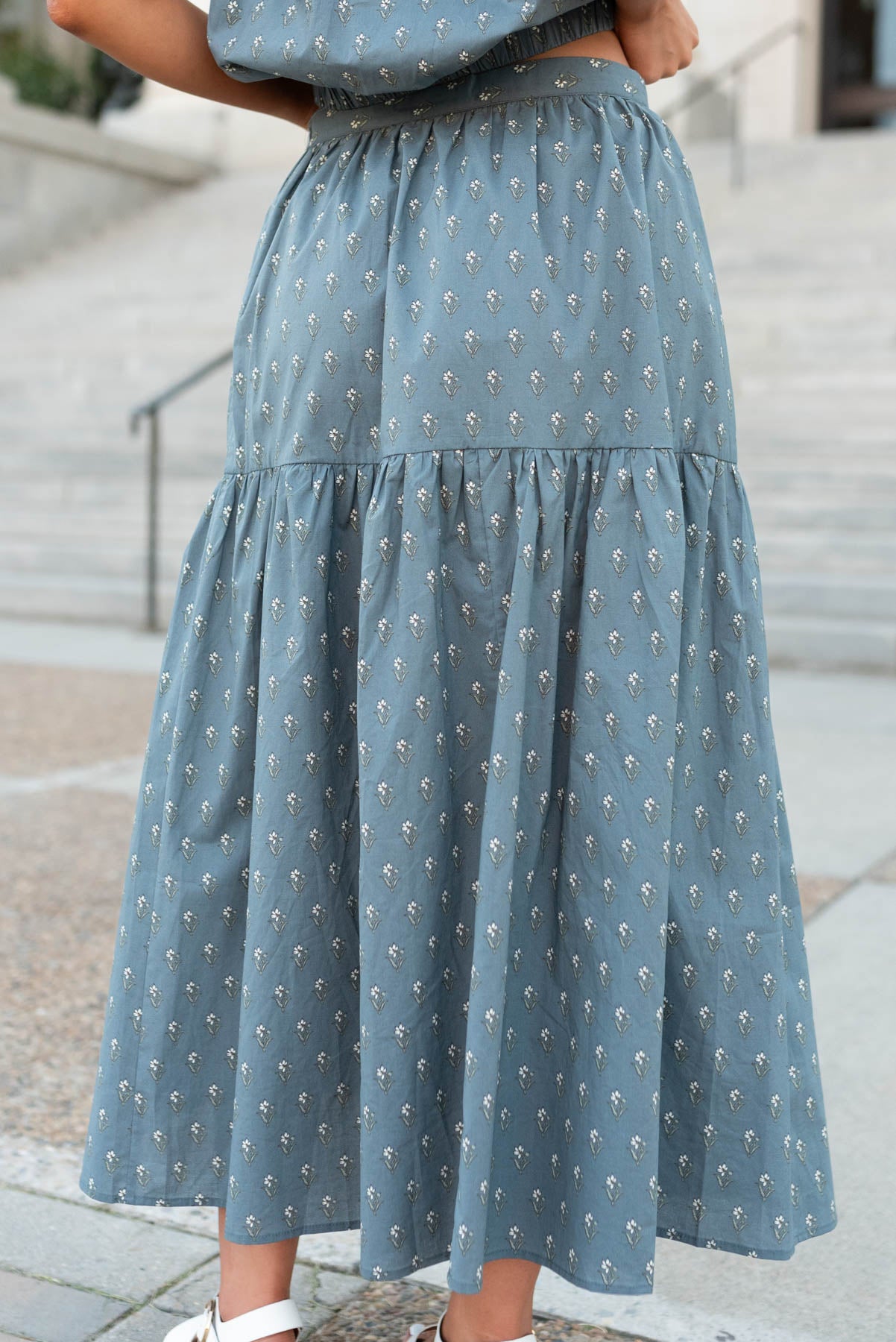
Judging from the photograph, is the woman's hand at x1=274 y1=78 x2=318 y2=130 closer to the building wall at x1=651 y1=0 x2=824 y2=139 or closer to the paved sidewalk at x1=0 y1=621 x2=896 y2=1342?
the paved sidewalk at x1=0 y1=621 x2=896 y2=1342

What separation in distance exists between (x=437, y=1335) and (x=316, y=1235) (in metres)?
0.38

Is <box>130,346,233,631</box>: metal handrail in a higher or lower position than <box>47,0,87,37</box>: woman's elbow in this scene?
lower

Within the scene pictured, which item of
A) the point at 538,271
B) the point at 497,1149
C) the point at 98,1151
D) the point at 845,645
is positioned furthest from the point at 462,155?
the point at 845,645

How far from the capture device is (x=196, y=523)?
2561 millimetres

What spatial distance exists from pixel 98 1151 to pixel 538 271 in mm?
925

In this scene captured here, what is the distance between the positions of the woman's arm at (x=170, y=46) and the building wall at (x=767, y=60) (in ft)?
51.0

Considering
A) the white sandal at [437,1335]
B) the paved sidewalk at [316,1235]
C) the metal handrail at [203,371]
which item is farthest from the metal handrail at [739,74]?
the white sandal at [437,1335]

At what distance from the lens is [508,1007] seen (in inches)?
52.8

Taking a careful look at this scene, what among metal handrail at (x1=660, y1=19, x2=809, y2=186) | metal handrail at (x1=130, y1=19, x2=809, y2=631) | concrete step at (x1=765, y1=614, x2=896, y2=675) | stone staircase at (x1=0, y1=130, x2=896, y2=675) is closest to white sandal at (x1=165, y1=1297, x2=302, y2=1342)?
metal handrail at (x1=130, y1=19, x2=809, y2=631)

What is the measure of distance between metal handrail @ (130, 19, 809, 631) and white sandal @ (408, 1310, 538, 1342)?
115 inches

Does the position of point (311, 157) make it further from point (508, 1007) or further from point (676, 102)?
point (676, 102)

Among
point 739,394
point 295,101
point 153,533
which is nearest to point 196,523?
point 295,101

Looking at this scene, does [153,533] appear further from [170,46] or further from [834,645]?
[170,46]

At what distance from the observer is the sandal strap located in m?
1.42
